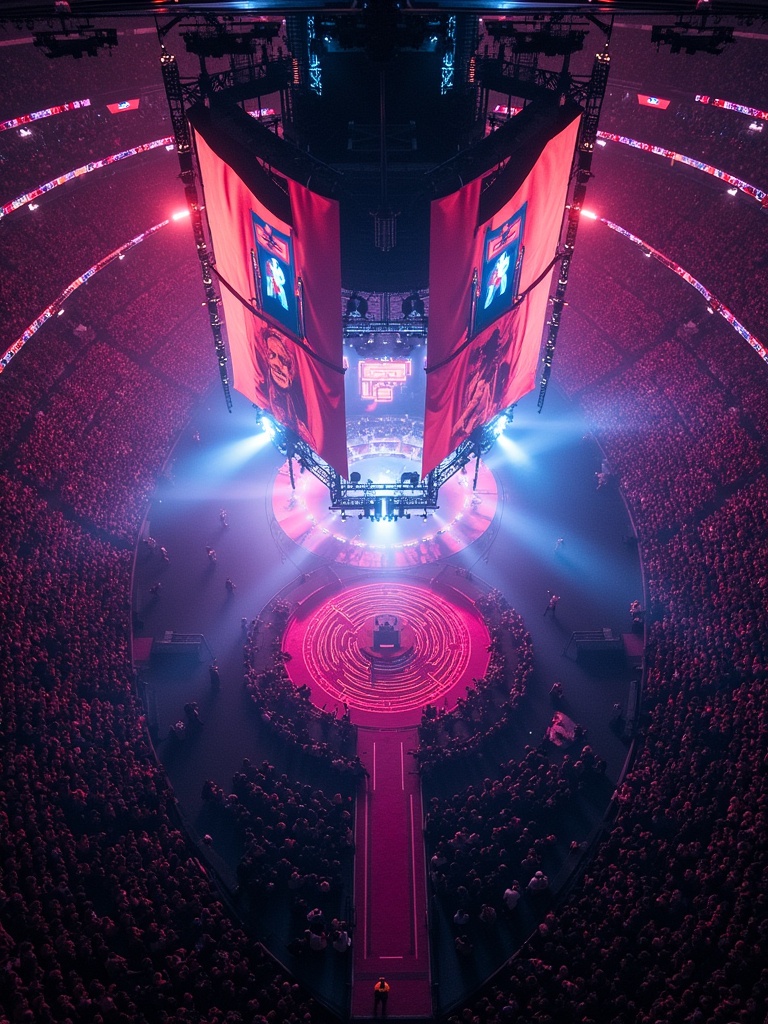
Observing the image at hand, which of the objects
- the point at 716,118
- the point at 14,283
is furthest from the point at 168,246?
the point at 716,118

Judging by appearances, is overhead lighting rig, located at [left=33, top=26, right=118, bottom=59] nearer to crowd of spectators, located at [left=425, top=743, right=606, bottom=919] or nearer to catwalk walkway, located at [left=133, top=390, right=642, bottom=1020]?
catwalk walkway, located at [left=133, top=390, right=642, bottom=1020]

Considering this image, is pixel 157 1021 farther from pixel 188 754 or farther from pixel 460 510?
pixel 460 510

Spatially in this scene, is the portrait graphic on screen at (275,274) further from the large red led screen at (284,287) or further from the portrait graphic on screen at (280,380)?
the portrait graphic on screen at (280,380)

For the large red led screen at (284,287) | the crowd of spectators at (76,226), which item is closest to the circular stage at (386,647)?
the large red led screen at (284,287)

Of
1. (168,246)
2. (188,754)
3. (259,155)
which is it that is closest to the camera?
(259,155)

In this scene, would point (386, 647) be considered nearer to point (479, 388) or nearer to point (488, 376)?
point (479, 388)

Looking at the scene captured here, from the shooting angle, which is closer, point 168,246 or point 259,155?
point 259,155
